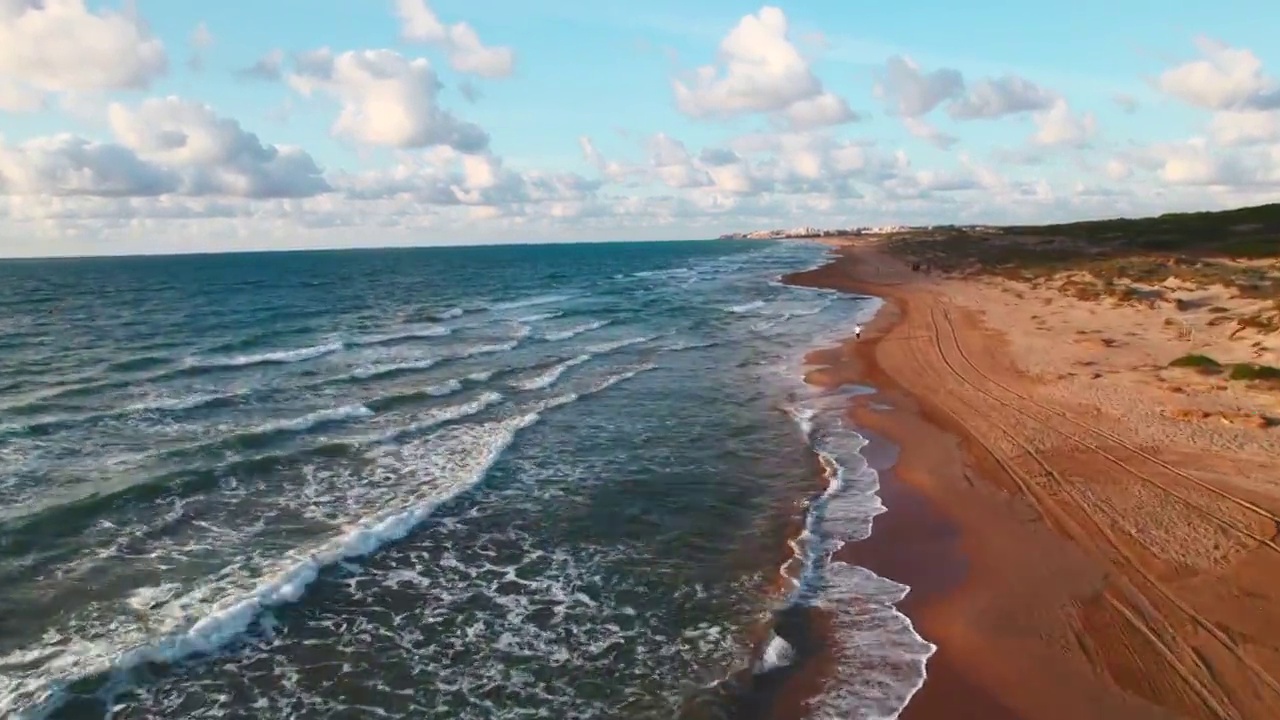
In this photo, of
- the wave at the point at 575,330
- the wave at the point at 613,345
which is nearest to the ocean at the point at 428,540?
the wave at the point at 613,345

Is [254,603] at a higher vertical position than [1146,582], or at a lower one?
lower

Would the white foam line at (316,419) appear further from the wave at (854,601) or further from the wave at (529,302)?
the wave at (529,302)

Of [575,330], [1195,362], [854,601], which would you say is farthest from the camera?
[575,330]

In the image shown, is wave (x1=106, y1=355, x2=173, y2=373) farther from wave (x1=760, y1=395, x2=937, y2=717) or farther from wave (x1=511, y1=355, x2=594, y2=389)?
wave (x1=760, y1=395, x2=937, y2=717)

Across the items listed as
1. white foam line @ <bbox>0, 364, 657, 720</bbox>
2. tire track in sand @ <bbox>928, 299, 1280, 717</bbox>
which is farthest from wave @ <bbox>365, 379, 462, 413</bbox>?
tire track in sand @ <bbox>928, 299, 1280, 717</bbox>

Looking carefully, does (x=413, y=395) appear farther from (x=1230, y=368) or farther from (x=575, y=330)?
(x=1230, y=368)

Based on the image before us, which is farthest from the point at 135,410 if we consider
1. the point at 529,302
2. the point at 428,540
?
the point at 529,302
